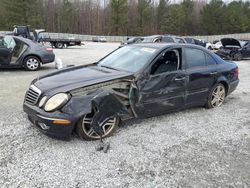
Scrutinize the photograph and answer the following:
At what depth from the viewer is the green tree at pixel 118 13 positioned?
2635 inches

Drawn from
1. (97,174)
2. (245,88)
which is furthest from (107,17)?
(97,174)

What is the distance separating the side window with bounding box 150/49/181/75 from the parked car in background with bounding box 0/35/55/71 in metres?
6.56

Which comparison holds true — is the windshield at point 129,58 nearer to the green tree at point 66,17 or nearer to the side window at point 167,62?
the side window at point 167,62

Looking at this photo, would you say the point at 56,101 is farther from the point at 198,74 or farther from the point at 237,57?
the point at 237,57

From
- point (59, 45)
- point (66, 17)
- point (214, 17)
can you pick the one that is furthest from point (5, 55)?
point (214, 17)

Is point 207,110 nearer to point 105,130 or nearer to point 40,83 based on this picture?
point 105,130

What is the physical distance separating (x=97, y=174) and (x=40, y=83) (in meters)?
1.83

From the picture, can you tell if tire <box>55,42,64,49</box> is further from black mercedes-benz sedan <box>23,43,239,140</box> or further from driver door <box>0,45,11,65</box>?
black mercedes-benz sedan <box>23,43,239,140</box>

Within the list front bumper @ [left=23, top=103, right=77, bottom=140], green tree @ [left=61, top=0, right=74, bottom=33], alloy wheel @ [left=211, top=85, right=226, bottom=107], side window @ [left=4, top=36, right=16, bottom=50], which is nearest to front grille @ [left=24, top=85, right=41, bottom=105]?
front bumper @ [left=23, top=103, right=77, bottom=140]

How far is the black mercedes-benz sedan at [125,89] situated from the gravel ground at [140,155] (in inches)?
11.1

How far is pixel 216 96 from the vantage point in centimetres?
574

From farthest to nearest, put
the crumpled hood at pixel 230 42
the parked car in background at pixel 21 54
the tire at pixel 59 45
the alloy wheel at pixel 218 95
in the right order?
the tire at pixel 59 45, the crumpled hood at pixel 230 42, the parked car in background at pixel 21 54, the alloy wheel at pixel 218 95

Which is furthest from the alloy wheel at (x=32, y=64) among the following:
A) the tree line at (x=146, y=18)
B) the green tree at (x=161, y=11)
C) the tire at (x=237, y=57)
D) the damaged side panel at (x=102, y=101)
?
the green tree at (x=161, y=11)

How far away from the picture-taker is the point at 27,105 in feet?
13.2
